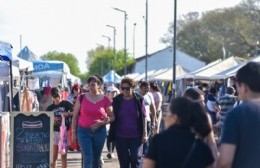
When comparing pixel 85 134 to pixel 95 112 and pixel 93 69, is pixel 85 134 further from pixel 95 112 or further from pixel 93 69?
pixel 93 69

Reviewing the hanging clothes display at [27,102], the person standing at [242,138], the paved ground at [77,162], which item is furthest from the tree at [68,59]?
the person standing at [242,138]

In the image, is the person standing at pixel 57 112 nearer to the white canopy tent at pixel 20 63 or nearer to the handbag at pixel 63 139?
the handbag at pixel 63 139

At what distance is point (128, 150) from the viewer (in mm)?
11234

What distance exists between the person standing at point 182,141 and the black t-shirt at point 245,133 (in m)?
0.31

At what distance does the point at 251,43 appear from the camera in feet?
223

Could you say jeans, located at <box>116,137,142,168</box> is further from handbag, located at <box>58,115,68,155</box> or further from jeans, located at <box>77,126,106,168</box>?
handbag, located at <box>58,115,68,155</box>

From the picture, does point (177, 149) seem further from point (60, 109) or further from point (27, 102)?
point (27, 102)

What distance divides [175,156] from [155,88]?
12.1 meters

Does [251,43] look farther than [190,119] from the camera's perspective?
Yes

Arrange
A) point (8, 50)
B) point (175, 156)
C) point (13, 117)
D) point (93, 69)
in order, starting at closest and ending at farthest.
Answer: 1. point (175, 156)
2. point (13, 117)
3. point (8, 50)
4. point (93, 69)

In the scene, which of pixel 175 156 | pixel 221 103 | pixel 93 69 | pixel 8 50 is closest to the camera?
pixel 175 156

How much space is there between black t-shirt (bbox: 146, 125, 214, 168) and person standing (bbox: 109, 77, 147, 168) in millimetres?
5564

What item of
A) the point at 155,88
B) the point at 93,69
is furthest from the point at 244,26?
the point at 93,69

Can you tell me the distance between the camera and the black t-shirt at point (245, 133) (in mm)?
5898
